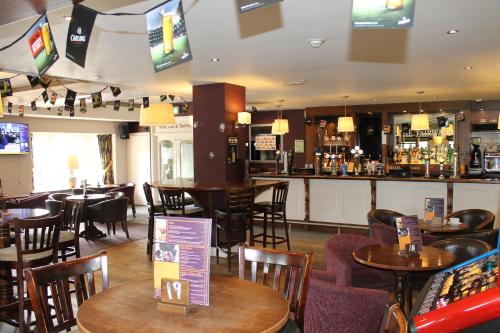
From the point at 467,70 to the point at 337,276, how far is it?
14.6 feet

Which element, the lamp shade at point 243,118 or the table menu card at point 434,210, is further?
the lamp shade at point 243,118

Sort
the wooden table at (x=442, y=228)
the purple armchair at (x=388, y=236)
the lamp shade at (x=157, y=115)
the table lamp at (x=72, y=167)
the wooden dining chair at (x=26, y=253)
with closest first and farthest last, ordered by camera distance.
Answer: the wooden dining chair at (x=26, y=253), the purple armchair at (x=388, y=236), the wooden table at (x=442, y=228), the lamp shade at (x=157, y=115), the table lamp at (x=72, y=167)

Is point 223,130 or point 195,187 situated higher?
point 223,130

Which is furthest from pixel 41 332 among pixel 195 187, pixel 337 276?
pixel 195 187

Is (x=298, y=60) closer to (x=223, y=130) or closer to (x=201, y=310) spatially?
(x=223, y=130)

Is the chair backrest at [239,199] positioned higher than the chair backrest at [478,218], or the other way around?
the chair backrest at [239,199]

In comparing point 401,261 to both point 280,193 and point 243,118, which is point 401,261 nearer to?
point 280,193

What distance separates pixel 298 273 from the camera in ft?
7.80

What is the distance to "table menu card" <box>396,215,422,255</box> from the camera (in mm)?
3287

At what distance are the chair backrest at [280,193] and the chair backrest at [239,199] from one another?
0.55 meters

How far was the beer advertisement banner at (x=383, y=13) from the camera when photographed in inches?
76.0

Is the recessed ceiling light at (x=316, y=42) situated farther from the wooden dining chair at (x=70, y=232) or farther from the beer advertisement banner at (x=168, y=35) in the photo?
the wooden dining chair at (x=70, y=232)

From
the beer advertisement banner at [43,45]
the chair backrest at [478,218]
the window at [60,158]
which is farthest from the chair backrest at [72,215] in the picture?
the window at [60,158]

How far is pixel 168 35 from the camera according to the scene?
2580mm
